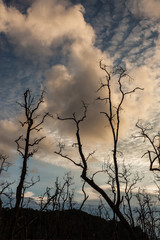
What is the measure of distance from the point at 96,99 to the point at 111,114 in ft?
4.63

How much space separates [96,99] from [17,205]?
821cm

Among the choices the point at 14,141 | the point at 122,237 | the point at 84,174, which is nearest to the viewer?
the point at 84,174

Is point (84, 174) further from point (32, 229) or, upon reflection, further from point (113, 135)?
point (32, 229)

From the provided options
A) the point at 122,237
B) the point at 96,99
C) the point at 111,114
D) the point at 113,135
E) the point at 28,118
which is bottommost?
the point at 122,237

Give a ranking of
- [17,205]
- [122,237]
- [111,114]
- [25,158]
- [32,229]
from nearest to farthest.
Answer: [111,114] < [17,205] < [25,158] < [32,229] < [122,237]

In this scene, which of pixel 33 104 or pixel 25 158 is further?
pixel 33 104

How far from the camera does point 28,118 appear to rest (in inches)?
634

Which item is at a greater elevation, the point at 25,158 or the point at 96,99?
the point at 96,99

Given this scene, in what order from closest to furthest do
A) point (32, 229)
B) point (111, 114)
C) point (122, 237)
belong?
point (111, 114) < point (32, 229) < point (122, 237)

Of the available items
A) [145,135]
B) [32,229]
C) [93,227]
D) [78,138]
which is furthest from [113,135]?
[93,227]

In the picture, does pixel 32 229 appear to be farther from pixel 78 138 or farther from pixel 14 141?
pixel 78 138

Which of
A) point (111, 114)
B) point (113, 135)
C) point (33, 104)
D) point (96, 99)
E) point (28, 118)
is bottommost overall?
point (113, 135)

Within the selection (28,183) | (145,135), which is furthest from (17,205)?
(145,135)

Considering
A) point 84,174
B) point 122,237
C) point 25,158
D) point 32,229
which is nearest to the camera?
point 84,174
